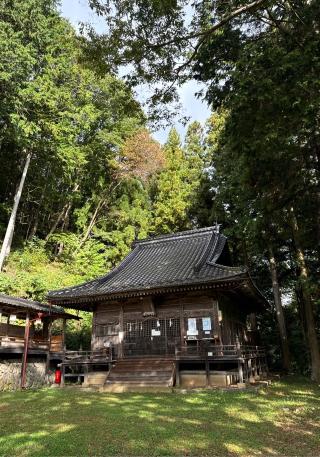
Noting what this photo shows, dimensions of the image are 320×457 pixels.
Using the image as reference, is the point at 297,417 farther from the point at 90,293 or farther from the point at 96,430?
the point at 90,293

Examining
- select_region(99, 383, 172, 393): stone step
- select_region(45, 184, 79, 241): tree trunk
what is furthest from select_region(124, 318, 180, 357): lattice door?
select_region(45, 184, 79, 241): tree trunk

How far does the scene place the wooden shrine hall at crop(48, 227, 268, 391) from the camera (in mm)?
13195

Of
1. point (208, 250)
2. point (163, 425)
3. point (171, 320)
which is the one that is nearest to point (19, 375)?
point (171, 320)

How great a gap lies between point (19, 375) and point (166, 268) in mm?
7700

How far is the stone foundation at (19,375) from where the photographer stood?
1454cm

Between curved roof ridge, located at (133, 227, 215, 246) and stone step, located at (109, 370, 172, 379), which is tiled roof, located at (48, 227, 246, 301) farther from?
stone step, located at (109, 370, 172, 379)

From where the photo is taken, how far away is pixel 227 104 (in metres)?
9.73

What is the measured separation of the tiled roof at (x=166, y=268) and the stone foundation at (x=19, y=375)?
10.3 ft

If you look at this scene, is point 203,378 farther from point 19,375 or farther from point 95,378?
point 19,375

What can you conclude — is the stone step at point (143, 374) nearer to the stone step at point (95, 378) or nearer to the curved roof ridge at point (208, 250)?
the stone step at point (95, 378)

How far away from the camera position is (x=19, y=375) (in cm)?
1524

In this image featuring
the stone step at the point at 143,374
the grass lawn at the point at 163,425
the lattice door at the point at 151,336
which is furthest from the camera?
the lattice door at the point at 151,336

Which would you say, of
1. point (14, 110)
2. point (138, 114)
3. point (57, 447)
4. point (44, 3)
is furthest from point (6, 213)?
A: point (57, 447)

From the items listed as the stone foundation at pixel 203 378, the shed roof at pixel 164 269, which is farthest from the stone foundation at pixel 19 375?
the stone foundation at pixel 203 378
